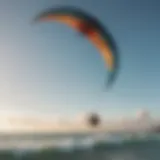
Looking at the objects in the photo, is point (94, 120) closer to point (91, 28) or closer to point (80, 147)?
point (80, 147)

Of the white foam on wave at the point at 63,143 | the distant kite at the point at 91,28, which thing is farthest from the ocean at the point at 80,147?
the distant kite at the point at 91,28

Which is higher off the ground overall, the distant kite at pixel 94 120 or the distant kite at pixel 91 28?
the distant kite at pixel 91 28

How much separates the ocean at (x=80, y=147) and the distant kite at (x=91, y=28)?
179 millimetres

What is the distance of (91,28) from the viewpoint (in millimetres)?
1309

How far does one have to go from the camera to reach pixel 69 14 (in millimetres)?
1295

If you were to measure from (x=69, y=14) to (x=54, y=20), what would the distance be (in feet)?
0.17

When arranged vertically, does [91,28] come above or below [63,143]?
above

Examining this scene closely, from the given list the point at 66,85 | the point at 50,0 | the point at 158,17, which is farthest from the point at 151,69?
the point at 50,0

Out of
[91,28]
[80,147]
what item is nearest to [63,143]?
[80,147]

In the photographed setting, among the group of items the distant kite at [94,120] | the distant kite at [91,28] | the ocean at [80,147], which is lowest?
the ocean at [80,147]

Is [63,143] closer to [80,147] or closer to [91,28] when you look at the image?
[80,147]

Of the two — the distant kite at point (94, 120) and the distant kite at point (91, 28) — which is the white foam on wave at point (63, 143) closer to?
the distant kite at point (94, 120)

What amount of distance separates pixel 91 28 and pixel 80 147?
1.22ft

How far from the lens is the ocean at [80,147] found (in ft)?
4.09
